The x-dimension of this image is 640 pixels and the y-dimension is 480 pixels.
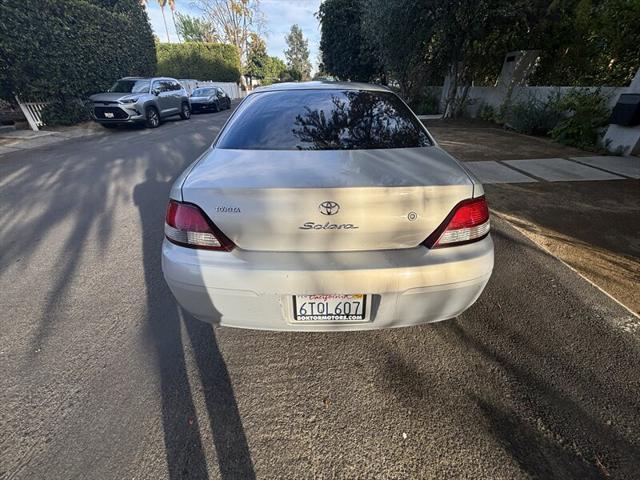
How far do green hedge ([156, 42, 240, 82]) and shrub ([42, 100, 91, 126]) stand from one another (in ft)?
56.1

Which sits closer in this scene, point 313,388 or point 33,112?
point 313,388

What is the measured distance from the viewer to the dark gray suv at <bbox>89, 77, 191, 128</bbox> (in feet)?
34.1

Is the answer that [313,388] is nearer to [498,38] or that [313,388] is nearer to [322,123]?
[322,123]

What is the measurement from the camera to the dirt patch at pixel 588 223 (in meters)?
2.66

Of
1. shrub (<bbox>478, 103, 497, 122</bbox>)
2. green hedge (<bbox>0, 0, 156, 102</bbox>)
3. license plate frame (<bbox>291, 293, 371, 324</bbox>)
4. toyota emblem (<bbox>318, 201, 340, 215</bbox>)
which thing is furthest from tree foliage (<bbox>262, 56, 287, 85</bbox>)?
license plate frame (<bbox>291, 293, 371, 324</bbox>)

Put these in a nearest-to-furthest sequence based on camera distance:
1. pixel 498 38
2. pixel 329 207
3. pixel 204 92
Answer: pixel 329 207 → pixel 498 38 → pixel 204 92

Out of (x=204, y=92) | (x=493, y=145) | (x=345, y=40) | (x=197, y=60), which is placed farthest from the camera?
(x=197, y=60)

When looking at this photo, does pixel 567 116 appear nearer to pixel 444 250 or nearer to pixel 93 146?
pixel 444 250

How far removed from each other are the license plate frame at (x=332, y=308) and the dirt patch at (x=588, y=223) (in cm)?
220

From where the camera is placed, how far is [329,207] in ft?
4.87

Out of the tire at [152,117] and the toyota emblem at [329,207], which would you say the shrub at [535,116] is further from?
the tire at [152,117]

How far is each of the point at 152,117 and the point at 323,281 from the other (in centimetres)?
1302

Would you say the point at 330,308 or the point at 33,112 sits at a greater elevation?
the point at 330,308

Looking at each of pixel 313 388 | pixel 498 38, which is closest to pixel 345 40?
pixel 498 38
